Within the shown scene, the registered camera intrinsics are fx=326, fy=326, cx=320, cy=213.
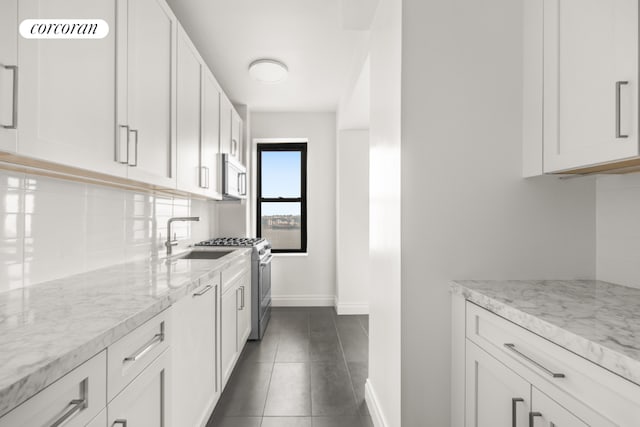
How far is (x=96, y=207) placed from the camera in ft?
5.49

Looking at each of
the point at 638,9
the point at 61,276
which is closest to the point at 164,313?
the point at 61,276

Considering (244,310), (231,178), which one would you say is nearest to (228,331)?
(244,310)

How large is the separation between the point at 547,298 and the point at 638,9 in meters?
0.93

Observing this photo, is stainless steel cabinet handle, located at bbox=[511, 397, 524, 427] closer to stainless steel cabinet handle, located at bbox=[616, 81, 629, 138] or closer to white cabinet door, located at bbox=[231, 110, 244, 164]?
stainless steel cabinet handle, located at bbox=[616, 81, 629, 138]

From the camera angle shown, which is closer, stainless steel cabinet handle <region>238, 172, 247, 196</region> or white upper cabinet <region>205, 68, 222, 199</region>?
white upper cabinet <region>205, 68, 222, 199</region>

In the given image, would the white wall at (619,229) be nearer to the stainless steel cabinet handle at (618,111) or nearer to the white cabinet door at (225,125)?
the stainless steel cabinet handle at (618,111)

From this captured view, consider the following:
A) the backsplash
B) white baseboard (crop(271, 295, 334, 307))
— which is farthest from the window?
the backsplash

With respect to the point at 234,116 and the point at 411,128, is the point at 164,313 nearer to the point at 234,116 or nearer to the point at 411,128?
the point at 411,128

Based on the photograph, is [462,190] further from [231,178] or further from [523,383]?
[231,178]

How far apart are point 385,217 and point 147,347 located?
4.00ft

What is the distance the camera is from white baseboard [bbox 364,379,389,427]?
5.83 feet

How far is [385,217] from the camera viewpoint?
5.76 feet

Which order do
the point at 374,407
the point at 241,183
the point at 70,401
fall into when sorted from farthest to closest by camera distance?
the point at 241,183
the point at 374,407
the point at 70,401

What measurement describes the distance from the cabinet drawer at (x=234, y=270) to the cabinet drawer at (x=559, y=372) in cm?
160
